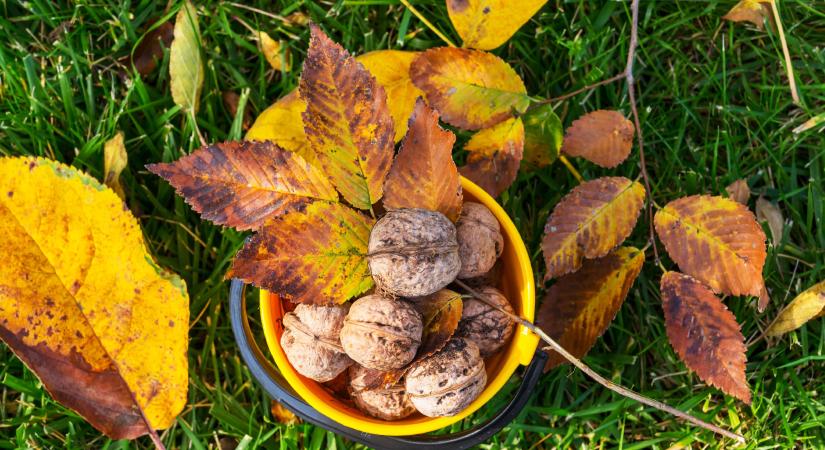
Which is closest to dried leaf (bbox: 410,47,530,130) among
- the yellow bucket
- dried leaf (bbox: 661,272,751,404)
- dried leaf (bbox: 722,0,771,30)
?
the yellow bucket

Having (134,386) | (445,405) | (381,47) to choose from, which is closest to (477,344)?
(445,405)

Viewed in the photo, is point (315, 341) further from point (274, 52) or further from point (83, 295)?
point (274, 52)

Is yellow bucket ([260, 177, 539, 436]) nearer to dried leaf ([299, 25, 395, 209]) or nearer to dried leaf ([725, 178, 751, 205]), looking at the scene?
dried leaf ([299, 25, 395, 209])

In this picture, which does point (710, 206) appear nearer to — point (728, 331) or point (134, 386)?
point (728, 331)

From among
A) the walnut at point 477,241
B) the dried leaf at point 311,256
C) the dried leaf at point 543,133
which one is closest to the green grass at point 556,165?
the dried leaf at point 543,133

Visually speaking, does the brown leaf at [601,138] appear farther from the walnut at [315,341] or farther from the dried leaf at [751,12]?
the walnut at [315,341]

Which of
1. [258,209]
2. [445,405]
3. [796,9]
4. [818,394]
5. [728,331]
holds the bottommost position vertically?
[818,394]
